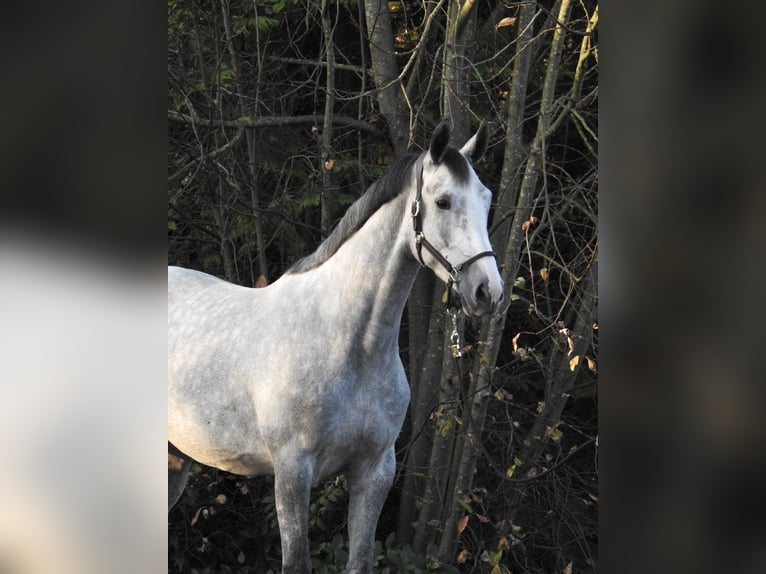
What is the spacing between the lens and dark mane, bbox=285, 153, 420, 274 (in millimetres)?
2137

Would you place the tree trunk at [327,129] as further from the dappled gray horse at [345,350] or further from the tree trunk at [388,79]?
the dappled gray horse at [345,350]

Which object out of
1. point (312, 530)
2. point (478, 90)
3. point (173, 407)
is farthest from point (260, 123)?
point (312, 530)

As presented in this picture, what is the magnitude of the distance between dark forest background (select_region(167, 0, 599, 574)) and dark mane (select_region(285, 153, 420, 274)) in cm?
136

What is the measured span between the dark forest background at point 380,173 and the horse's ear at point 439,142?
1554 millimetres

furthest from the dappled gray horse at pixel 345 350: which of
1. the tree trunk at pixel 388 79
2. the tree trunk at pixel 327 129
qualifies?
the tree trunk at pixel 388 79

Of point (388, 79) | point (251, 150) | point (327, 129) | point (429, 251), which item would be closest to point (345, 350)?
point (429, 251)

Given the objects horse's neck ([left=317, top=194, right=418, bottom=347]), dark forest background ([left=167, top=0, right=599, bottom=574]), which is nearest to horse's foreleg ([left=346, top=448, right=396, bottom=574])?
horse's neck ([left=317, top=194, right=418, bottom=347])

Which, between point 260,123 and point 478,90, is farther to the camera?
point 478,90

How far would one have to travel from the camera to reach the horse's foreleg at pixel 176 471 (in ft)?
9.91
